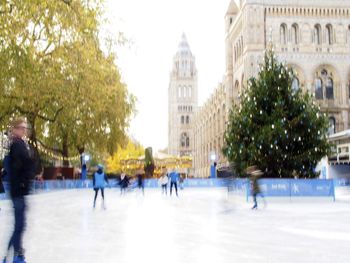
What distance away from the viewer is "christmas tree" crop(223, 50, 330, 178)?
73.2 feet

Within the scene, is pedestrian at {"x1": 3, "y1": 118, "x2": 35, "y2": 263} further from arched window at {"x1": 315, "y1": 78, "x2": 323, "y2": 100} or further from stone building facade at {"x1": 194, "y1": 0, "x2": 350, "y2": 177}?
arched window at {"x1": 315, "y1": 78, "x2": 323, "y2": 100}

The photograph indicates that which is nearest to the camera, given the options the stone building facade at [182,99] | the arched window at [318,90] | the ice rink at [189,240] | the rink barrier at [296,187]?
the ice rink at [189,240]

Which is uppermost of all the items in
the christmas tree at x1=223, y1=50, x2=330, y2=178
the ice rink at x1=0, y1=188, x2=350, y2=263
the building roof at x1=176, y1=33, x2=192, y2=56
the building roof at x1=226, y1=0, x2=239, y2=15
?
the building roof at x1=176, y1=33, x2=192, y2=56

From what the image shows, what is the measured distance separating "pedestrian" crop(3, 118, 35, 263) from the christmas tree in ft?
56.4

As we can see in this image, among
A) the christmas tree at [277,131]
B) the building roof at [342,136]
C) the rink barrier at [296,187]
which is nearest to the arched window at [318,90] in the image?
the building roof at [342,136]

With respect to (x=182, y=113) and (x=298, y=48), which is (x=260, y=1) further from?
(x=182, y=113)

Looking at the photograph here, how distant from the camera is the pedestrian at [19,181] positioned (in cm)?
572

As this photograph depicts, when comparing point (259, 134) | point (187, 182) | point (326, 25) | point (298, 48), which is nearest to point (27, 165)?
point (259, 134)

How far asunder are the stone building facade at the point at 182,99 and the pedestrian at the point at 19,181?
11808 cm

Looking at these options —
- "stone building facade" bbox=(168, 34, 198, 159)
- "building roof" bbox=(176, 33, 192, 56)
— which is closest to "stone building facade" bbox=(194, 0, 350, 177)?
"stone building facade" bbox=(168, 34, 198, 159)

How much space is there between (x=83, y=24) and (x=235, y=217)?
9120 millimetres

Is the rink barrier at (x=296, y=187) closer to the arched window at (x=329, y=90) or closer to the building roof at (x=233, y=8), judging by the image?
the arched window at (x=329, y=90)

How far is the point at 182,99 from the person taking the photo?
5285 inches

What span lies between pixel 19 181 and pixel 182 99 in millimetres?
128912
